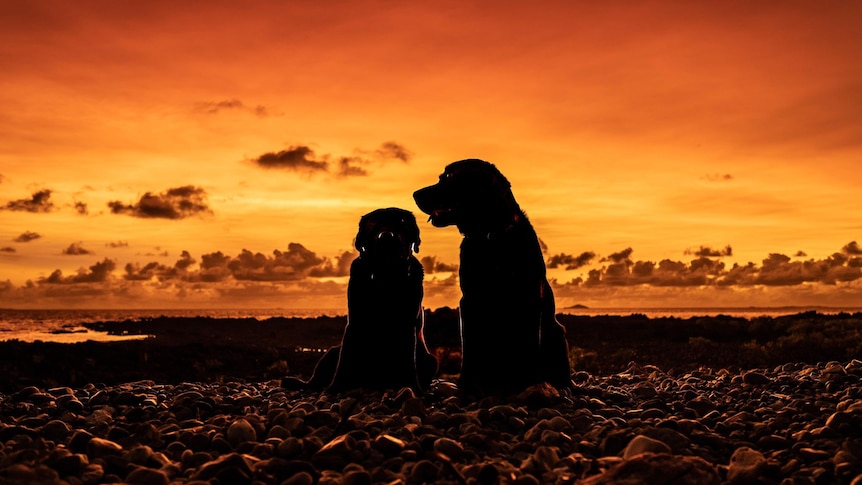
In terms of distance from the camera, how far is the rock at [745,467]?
17.0ft

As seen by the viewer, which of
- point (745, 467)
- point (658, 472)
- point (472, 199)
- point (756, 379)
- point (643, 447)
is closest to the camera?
point (658, 472)

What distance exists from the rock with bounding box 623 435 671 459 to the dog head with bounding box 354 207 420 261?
13.5 feet

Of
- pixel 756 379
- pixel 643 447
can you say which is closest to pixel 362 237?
pixel 643 447

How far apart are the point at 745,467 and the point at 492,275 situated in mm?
3628

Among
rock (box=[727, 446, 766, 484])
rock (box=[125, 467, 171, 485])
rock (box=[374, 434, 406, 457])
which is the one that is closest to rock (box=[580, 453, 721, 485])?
rock (box=[727, 446, 766, 484])

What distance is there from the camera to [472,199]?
8.26m

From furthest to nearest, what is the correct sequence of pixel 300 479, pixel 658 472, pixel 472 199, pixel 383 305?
pixel 383 305, pixel 472 199, pixel 300 479, pixel 658 472

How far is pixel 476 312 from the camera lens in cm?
841

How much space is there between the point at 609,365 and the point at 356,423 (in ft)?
43.3

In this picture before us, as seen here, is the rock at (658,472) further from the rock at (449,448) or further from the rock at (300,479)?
the rock at (300,479)

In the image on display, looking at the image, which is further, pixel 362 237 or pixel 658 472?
pixel 362 237

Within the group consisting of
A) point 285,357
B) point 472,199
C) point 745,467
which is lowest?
point 285,357

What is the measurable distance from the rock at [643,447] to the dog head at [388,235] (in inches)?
162

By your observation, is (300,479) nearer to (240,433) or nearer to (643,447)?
(240,433)
